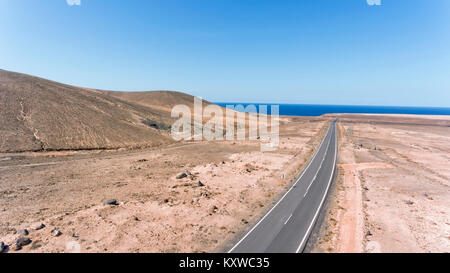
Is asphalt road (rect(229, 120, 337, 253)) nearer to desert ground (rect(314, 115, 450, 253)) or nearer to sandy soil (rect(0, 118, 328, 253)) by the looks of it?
sandy soil (rect(0, 118, 328, 253))

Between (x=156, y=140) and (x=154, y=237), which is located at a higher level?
(x=156, y=140)

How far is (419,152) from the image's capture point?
56.8m

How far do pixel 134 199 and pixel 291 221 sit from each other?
18295 millimetres

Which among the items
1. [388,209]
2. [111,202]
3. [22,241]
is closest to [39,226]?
[22,241]

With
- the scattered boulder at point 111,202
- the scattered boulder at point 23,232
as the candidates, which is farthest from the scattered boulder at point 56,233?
the scattered boulder at point 111,202

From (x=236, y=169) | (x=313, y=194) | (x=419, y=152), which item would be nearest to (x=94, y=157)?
(x=236, y=169)

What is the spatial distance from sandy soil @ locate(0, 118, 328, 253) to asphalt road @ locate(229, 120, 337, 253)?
1.21 meters

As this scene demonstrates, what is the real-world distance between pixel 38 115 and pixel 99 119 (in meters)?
13.9

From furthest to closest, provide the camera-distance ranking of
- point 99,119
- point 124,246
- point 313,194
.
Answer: point 99,119
point 313,194
point 124,246

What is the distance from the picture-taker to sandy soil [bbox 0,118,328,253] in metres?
17.3

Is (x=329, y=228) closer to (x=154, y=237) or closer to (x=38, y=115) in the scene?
(x=154, y=237)

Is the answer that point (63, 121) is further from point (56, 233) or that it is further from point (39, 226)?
point (56, 233)

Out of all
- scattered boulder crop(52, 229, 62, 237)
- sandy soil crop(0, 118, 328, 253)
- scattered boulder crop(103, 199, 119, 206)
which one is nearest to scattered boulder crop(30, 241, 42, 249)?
sandy soil crop(0, 118, 328, 253)

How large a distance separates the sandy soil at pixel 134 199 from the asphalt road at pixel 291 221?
1.21 m
